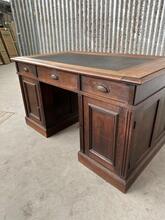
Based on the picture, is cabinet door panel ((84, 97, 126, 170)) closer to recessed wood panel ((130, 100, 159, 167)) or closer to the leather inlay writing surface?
recessed wood panel ((130, 100, 159, 167))

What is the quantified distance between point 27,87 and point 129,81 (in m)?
1.34

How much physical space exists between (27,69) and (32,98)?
13.1 inches

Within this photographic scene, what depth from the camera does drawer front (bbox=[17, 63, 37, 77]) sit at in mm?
1634

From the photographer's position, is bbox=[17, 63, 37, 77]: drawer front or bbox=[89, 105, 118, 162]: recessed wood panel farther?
bbox=[17, 63, 37, 77]: drawer front

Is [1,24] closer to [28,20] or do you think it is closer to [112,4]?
[28,20]

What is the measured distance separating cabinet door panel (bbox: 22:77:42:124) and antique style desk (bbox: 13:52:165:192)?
0.07 feet

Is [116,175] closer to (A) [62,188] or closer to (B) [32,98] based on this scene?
(A) [62,188]

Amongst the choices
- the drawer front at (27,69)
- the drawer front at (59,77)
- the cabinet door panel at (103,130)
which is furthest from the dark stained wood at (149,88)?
the drawer front at (27,69)

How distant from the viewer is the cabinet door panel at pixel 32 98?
5.73 ft

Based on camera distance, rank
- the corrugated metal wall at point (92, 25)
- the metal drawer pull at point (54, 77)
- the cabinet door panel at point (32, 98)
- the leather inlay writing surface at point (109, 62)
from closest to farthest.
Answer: the leather inlay writing surface at point (109, 62)
the metal drawer pull at point (54, 77)
the corrugated metal wall at point (92, 25)
the cabinet door panel at point (32, 98)

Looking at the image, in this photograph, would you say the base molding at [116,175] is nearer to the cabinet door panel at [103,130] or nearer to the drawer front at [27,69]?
the cabinet door panel at [103,130]

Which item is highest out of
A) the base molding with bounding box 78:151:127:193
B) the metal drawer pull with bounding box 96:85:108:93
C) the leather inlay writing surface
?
the leather inlay writing surface

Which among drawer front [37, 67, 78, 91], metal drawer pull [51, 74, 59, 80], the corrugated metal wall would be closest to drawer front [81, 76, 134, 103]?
drawer front [37, 67, 78, 91]

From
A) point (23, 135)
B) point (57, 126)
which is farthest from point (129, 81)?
point (23, 135)
